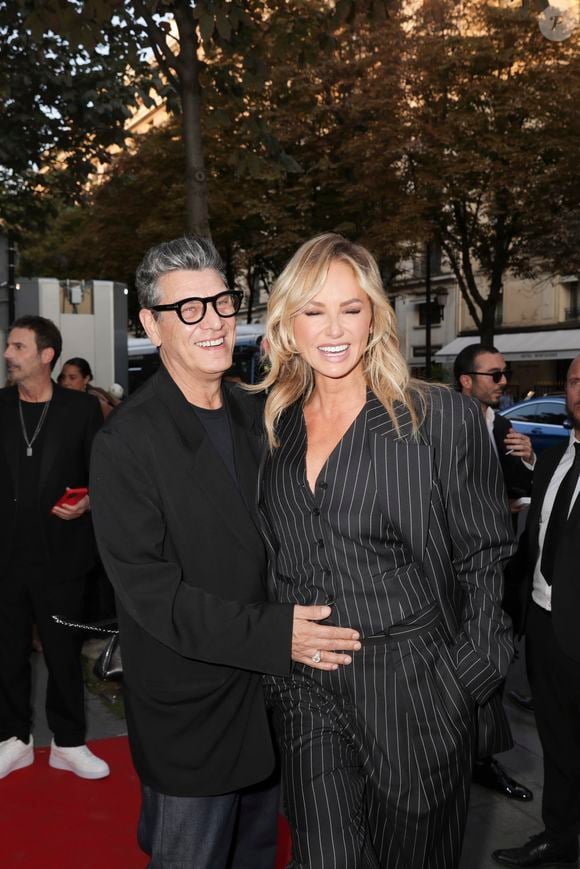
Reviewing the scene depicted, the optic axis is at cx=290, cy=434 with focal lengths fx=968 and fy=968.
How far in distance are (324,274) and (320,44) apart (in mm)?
5432

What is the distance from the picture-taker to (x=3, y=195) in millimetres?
15938

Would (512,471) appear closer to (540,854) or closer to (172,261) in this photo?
(540,854)

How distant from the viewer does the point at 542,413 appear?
66.8ft

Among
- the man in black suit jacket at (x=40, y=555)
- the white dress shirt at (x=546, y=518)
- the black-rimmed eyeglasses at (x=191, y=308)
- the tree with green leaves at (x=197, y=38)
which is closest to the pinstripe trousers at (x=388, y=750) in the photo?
the black-rimmed eyeglasses at (x=191, y=308)

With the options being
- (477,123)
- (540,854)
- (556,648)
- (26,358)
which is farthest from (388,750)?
(477,123)

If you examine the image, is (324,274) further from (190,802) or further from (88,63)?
(88,63)

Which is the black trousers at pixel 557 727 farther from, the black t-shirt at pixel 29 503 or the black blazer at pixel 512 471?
the black t-shirt at pixel 29 503

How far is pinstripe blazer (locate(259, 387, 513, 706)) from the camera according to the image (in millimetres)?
2514

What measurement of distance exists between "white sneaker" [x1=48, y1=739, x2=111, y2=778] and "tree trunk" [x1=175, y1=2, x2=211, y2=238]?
3465 mm

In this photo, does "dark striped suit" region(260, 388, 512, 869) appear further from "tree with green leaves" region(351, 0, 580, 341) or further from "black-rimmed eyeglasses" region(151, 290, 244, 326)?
"tree with green leaves" region(351, 0, 580, 341)

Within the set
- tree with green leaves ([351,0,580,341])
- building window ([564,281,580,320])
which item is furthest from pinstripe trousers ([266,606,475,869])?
building window ([564,281,580,320])

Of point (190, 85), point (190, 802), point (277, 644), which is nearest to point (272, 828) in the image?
point (190, 802)

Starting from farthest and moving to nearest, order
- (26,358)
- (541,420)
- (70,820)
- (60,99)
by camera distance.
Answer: (541,420) < (60,99) < (26,358) < (70,820)

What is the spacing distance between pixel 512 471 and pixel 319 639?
124 inches
